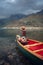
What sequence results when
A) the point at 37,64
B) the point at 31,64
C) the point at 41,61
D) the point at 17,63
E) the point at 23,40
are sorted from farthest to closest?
the point at 23,40 → the point at 17,63 → the point at 31,64 → the point at 37,64 → the point at 41,61

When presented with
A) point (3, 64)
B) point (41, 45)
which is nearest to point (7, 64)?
point (3, 64)

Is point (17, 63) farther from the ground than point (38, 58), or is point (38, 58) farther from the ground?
point (38, 58)

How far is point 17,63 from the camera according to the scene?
25422mm

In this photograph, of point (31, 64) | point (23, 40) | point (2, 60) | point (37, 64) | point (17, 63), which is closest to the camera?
point (37, 64)

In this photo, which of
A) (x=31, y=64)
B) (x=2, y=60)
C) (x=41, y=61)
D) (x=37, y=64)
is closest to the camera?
(x=41, y=61)

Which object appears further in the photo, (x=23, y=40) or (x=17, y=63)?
(x=23, y=40)

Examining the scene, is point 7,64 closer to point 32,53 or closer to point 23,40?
point 32,53

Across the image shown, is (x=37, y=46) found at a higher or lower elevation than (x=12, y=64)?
higher

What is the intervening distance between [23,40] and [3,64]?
825 cm

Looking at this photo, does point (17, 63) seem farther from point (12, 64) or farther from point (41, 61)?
point (41, 61)

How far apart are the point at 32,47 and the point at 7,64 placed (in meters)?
5.97

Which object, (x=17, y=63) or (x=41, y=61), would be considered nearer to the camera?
(x=41, y=61)

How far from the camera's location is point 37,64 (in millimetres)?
22031

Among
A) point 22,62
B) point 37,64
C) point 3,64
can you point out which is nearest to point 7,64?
point 3,64
